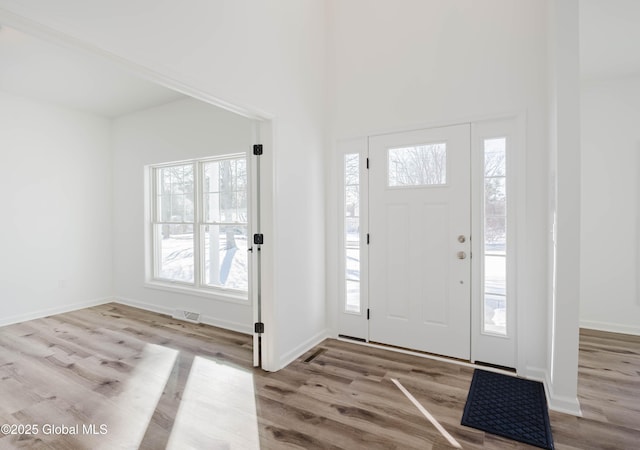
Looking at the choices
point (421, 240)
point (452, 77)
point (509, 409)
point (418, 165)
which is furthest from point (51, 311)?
point (452, 77)

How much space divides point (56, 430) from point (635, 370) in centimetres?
443

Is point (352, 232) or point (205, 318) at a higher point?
point (352, 232)

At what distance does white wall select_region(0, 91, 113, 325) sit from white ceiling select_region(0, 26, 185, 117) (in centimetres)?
35

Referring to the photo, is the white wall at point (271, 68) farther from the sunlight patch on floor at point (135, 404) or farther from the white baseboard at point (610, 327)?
the white baseboard at point (610, 327)

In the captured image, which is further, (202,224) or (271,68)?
(202,224)

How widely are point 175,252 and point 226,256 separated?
101 cm

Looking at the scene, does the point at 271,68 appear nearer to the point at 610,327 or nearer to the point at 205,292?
the point at 205,292

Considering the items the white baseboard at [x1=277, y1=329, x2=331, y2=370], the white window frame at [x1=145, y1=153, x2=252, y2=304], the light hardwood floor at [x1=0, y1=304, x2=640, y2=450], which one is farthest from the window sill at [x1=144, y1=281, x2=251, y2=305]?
the white baseboard at [x1=277, y1=329, x2=331, y2=370]

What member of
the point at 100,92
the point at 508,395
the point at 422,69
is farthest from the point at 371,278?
the point at 100,92

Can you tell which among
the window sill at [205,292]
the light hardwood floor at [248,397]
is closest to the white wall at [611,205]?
the light hardwood floor at [248,397]

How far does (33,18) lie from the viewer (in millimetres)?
1480

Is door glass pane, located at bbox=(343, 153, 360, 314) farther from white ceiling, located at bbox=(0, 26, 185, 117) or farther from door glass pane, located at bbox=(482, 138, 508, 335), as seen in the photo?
white ceiling, located at bbox=(0, 26, 185, 117)

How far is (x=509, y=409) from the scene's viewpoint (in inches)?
91.0

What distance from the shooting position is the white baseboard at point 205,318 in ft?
13.2
